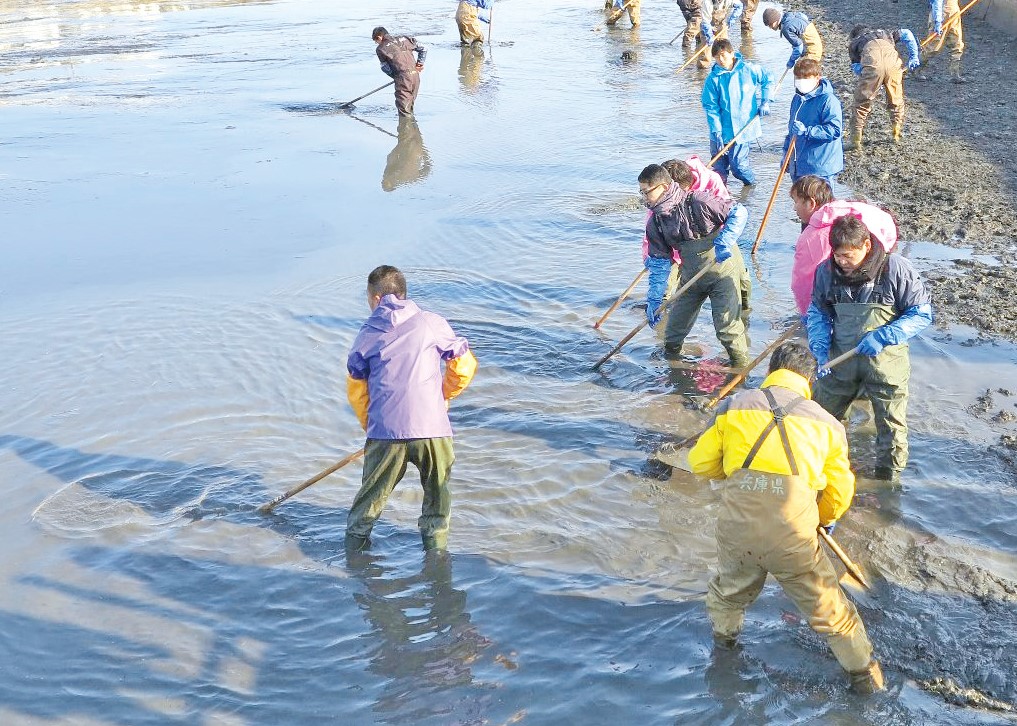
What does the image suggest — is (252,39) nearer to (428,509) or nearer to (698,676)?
(428,509)

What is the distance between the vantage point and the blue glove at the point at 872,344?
Result: 5.32 metres

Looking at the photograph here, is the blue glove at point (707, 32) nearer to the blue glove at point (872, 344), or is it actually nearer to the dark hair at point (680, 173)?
the dark hair at point (680, 173)

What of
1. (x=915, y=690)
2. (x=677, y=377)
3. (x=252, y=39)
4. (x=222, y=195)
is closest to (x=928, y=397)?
(x=677, y=377)

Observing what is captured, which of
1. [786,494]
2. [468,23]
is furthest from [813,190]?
[468,23]

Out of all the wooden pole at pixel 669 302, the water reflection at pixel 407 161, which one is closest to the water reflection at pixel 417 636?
the wooden pole at pixel 669 302

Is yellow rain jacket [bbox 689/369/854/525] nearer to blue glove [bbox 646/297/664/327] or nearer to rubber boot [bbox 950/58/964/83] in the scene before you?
blue glove [bbox 646/297/664/327]

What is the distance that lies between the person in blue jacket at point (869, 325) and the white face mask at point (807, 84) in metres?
4.19

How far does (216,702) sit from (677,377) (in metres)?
4.36

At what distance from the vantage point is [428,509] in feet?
18.5

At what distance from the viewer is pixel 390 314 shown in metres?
5.16

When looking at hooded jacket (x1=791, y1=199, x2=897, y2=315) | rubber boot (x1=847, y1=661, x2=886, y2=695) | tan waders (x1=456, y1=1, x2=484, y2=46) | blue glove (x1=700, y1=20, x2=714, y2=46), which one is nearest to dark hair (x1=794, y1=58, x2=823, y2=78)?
hooded jacket (x1=791, y1=199, x2=897, y2=315)

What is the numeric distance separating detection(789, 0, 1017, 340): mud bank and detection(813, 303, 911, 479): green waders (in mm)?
2519

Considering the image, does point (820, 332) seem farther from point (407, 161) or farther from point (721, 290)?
point (407, 161)

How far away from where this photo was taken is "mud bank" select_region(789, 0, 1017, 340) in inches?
334
